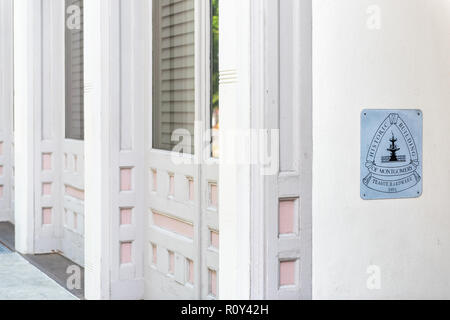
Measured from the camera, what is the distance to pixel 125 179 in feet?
21.0

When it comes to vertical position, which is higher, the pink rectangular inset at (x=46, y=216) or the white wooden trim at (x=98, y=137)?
the white wooden trim at (x=98, y=137)

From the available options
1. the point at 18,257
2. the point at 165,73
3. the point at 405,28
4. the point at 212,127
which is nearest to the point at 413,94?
the point at 405,28

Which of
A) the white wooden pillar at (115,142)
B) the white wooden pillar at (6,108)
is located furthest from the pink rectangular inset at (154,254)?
the white wooden pillar at (6,108)

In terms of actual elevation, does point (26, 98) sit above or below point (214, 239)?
above

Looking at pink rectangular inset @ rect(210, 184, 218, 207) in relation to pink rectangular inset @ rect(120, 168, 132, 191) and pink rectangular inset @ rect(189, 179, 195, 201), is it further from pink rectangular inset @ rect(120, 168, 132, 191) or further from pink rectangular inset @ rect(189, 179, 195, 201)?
pink rectangular inset @ rect(120, 168, 132, 191)

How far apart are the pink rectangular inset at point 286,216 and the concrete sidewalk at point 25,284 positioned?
2.89 metres

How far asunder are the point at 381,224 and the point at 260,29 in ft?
4.09

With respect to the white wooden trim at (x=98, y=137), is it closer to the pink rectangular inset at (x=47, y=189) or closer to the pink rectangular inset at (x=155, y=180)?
the pink rectangular inset at (x=155, y=180)

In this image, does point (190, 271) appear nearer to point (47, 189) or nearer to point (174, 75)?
point (174, 75)

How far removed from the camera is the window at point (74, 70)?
322 inches

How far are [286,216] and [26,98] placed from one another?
5026 millimetres

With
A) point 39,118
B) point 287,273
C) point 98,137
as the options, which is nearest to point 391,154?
point 287,273

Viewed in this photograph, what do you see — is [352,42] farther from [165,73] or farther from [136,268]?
[136,268]
